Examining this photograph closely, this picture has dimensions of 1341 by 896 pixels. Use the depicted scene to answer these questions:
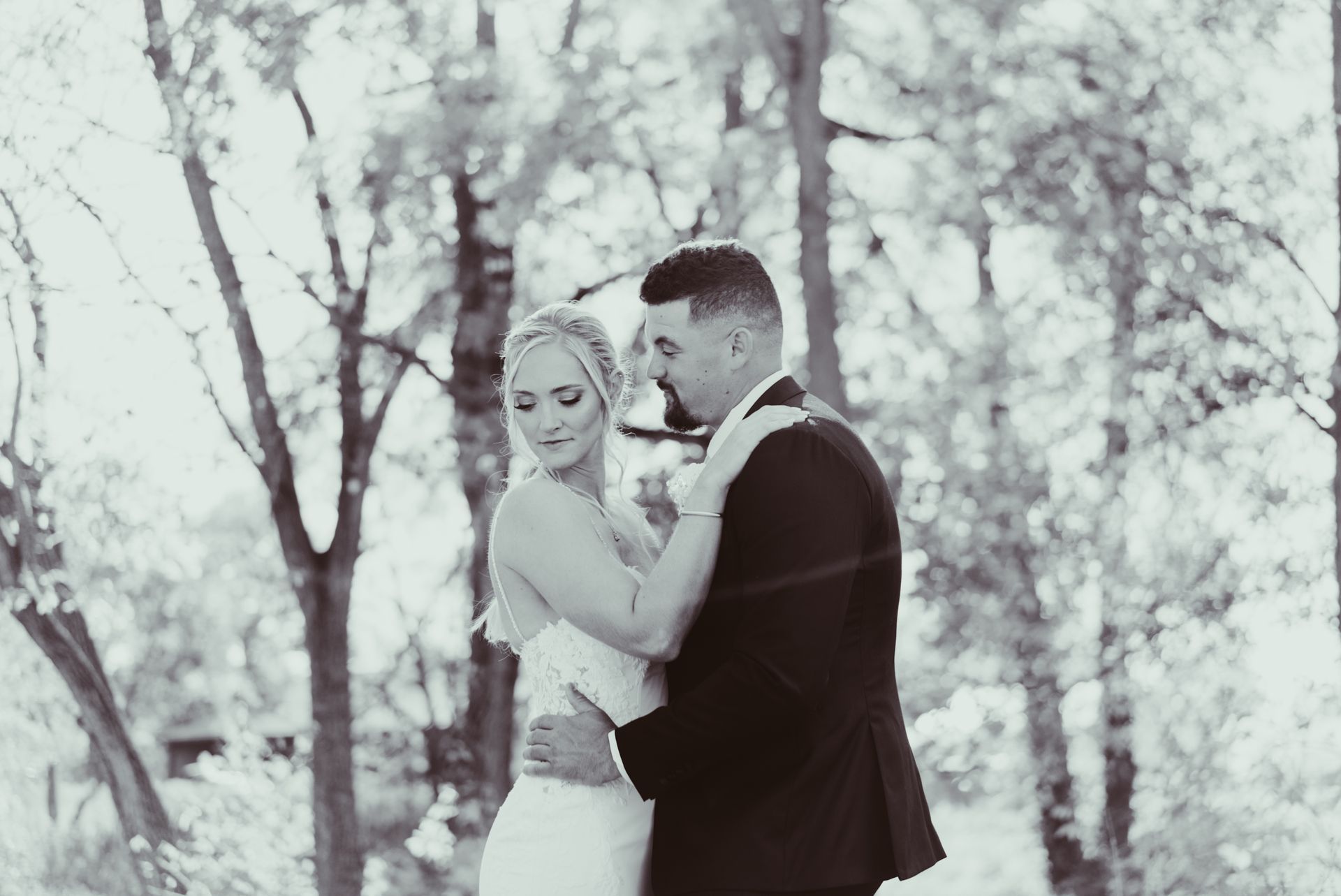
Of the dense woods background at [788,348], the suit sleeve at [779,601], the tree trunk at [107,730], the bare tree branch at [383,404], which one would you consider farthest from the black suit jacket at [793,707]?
the bare tree branch at [383,404]

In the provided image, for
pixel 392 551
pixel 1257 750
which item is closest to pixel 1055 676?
pixel 1257 750

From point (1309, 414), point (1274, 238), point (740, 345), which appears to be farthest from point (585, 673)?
point (1274, 238)

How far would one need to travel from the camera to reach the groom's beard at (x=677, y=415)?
10.3ft

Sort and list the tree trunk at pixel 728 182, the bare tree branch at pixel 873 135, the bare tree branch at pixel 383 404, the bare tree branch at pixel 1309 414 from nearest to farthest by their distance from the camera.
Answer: the bare tree branch at pixel 1309 414 < the bare tree branch at pixel 383 404 < the tree trunk at pixel 728 182 < the bare tree branch at pixel 873 135

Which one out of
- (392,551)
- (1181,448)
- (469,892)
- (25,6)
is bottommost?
(469,892)

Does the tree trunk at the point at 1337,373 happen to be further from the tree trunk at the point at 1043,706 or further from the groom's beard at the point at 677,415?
the groom's beard at the point at 677,415

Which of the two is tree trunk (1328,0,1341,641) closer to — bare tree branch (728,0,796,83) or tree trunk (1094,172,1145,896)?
tree trunk (1094,172,1145,896)

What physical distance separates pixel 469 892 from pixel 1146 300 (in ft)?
21.9

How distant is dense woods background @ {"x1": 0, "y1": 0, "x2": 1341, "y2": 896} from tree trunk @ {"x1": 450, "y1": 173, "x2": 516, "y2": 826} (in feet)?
0.14

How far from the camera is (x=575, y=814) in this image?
3.19 m

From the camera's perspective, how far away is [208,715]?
3397 centimetres

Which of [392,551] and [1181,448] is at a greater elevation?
[392,551]

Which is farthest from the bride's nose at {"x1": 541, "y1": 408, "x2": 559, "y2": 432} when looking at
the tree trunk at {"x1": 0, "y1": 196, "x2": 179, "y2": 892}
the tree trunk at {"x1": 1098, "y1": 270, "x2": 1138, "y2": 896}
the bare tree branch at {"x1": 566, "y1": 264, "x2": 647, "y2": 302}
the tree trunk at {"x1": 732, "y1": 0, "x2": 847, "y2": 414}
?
the bare tree branch at {"x1": 566, "y1": 264, "x2": 647, "y2": 302}

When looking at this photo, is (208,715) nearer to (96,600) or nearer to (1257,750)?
(96,600)
